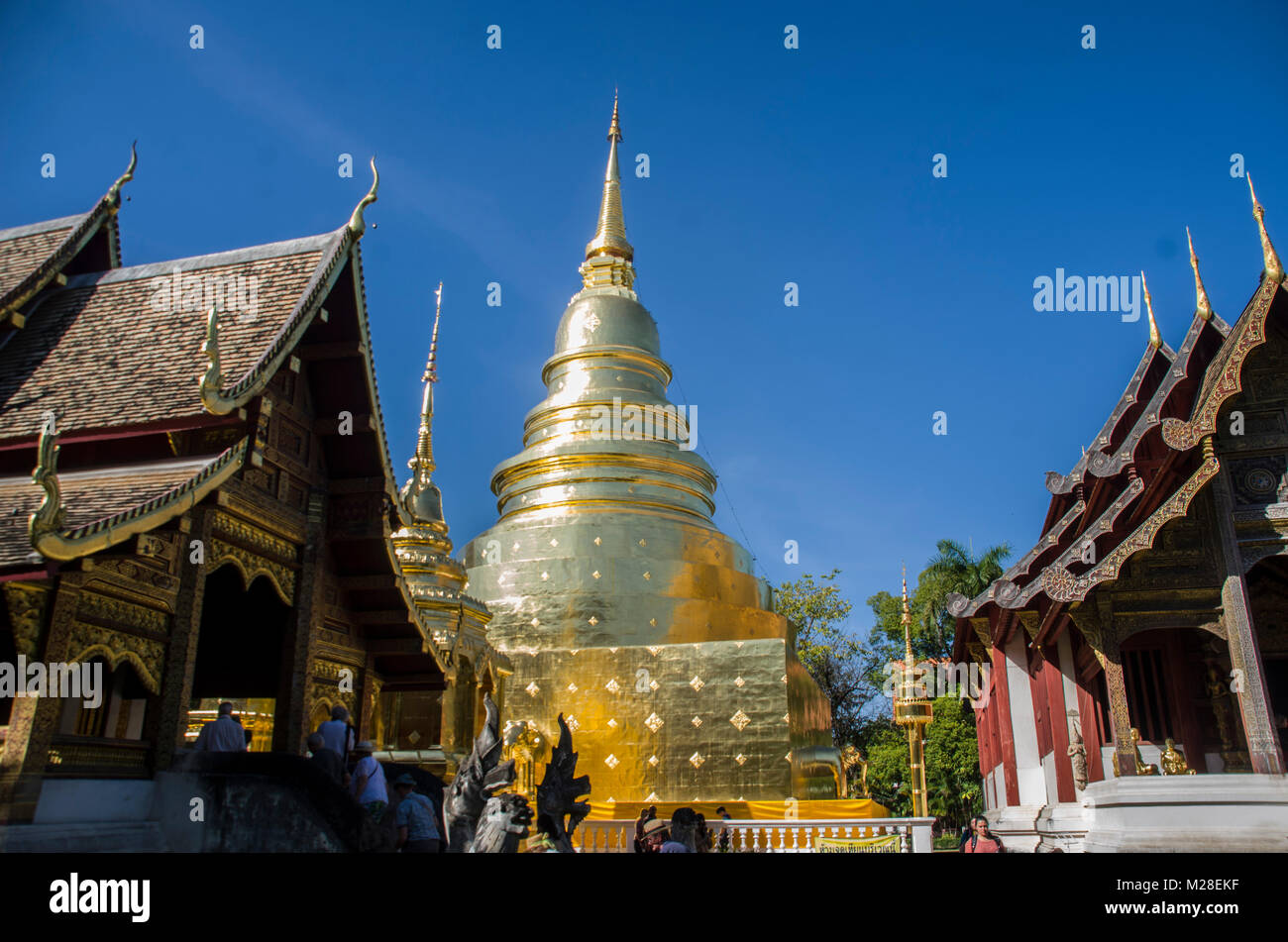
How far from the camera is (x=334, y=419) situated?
356 inches

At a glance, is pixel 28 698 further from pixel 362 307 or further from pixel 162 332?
pixel 362 307

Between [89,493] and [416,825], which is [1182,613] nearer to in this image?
[416,825]

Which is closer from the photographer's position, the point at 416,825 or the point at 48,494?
the point at 48,494

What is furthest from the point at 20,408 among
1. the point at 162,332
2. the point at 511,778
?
the point at 511,778

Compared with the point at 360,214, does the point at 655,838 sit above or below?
below

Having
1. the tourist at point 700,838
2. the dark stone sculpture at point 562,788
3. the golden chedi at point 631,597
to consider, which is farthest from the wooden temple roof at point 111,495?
the golden chedi at point 631,597

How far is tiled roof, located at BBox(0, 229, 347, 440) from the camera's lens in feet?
25.7

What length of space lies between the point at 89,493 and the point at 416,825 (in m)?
3.47

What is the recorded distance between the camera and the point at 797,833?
1354 centimetres

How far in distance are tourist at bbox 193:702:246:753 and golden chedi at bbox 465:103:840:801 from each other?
35.5ft

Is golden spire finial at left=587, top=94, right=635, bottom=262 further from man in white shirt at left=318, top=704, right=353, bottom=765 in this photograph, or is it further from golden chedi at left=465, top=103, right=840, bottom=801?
man in white shirt at left=318, top=704, right=353, bottom=765

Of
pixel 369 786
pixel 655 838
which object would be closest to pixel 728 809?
pixel 655 838

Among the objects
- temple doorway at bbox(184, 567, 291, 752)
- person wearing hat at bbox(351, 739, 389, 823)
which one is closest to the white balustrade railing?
temple doorway at bbox(184, 567, 291, 752)
